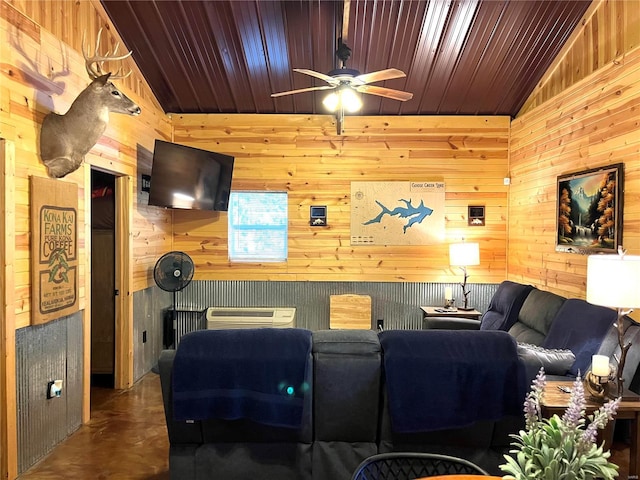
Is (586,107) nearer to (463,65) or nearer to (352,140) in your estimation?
(463,65)

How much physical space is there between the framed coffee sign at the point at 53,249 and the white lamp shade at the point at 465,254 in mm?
3883

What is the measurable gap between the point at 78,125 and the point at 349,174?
10.8 feet

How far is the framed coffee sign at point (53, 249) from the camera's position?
2.89m

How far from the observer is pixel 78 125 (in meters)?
3.07

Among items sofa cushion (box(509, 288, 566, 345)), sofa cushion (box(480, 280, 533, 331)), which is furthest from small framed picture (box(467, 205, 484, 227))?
sofa cushion (box(509, 288, 566, 345))

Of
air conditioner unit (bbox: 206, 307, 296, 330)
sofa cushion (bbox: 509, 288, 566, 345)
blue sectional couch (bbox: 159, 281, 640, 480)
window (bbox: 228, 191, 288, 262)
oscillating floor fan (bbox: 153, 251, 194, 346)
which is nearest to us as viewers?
blue sectional couch (bbox: 159, 281, 640, 480)

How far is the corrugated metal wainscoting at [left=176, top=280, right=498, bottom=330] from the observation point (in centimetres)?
568

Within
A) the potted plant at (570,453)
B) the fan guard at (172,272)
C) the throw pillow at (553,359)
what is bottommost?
the throw pillow at (553,359)

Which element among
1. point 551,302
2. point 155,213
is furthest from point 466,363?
point 155,213

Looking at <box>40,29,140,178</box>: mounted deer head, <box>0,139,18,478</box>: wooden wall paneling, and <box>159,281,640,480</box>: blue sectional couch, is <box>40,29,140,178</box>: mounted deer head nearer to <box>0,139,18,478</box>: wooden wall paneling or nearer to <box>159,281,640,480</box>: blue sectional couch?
<box>0,139,18,478</box>: wooden wall paneling

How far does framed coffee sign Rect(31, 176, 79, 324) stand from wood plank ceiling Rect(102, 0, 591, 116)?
187cm

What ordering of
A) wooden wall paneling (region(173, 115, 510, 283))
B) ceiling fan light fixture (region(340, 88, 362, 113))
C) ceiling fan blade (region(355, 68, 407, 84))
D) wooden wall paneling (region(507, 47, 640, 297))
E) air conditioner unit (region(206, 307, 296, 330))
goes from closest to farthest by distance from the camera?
wooden wall paneling (region(507, 47, 640, 297)) → ceiling fan blade (region(355, 68, 407, 84)) → ceiling fan light fixture (region(340, 88, 362, 113)) → air conditioner unit (region(206, 307, 296, 330)) → wooden wall paneling (region(173, 115, 510, 283))

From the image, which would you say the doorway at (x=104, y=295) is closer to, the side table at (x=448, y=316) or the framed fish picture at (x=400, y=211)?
the framed fish picture at (x=400, y=211)

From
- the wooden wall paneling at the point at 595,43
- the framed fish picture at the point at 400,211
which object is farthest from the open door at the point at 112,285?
the wooden wall paneling at the point at 595,43
